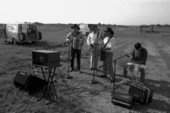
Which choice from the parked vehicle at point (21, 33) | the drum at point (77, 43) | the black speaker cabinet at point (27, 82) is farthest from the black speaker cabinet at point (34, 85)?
the parked vehicle at point (21, 33)

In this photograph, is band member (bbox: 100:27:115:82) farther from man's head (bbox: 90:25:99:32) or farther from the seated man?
the seated man

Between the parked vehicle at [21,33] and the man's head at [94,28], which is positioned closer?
the man's head at [94,28]

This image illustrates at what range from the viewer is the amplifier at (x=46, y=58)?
4426mm

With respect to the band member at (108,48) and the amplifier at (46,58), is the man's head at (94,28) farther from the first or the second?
the amplifier at (46,58)

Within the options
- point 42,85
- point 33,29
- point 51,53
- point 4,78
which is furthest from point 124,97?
point 33,29

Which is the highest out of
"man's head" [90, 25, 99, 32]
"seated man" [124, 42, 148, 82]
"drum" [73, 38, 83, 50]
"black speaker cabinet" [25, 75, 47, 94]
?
"man's head" [90, 25, 99, 32]

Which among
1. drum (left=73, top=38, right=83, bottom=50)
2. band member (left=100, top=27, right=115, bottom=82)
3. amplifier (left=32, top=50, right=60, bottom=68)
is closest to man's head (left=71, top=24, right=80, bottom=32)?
drum (left=73, top=38, right=83, bottom=50)

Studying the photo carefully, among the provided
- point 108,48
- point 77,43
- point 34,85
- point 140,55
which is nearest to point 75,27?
point 77,43

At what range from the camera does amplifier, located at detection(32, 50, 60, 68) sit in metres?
4.43

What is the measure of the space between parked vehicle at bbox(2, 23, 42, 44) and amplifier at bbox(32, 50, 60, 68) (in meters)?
11.0

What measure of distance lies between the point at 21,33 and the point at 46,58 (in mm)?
11542

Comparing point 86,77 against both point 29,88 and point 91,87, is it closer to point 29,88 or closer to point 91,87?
point 91,87

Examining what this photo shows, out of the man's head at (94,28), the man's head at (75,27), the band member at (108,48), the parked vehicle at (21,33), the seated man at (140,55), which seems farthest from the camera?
the parked vehicle at (21,33)

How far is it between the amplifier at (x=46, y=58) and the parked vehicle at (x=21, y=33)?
36.2ft
